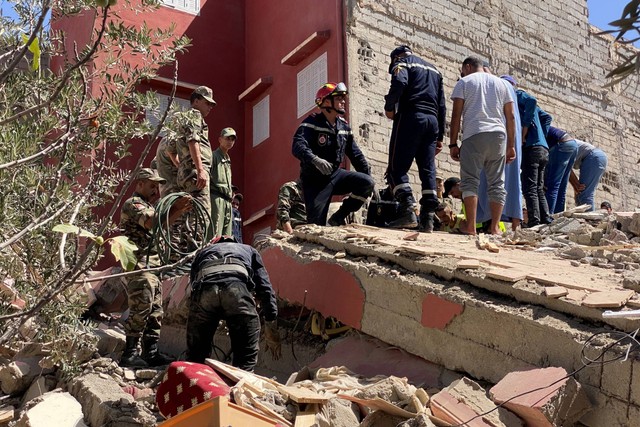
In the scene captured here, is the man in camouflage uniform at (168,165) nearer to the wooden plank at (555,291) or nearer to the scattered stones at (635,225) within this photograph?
the scattered stones at (635,225)

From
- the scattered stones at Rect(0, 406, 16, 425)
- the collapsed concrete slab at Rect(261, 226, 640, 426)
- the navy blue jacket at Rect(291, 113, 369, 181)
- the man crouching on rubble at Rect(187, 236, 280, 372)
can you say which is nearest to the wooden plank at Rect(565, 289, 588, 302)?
the collapsed concrete slab at Rect(261, 226, 640, 426)

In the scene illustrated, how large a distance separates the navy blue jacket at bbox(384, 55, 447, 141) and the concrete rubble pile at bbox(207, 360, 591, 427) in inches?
152

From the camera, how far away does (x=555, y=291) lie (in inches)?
211

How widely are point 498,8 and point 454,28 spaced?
4.48 ft

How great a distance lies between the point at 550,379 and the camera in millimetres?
4789

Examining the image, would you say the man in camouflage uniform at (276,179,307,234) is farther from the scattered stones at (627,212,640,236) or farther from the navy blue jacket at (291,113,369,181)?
the scattered stones at (627,212,640,236)

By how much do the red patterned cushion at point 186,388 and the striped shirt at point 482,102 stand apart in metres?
4.07

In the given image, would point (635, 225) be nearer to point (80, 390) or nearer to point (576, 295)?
A: point (576, 295)

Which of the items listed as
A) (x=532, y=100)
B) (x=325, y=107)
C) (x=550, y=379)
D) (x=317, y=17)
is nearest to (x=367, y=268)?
(x=550, y=379)

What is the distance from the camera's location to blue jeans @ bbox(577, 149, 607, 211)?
11.7m

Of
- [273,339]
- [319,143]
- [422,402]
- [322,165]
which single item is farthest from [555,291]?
[319,143]

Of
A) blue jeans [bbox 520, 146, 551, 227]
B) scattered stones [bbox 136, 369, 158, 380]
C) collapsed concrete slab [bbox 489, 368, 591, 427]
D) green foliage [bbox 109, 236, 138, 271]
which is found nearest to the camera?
green foliage [bbox 109, 236, 138, 271]

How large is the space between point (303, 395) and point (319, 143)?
413 centimetres

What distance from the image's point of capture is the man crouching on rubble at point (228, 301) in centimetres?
642
